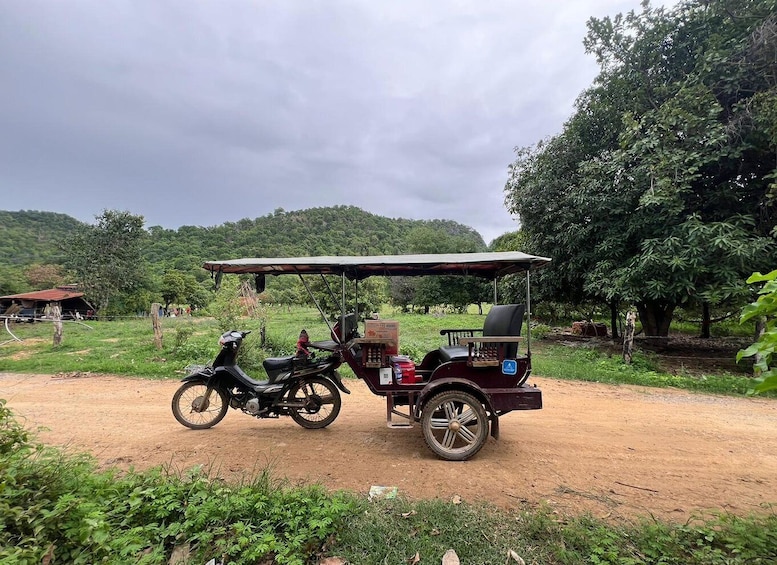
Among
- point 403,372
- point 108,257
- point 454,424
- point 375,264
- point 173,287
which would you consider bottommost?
point 454,424

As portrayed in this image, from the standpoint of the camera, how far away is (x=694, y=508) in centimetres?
324

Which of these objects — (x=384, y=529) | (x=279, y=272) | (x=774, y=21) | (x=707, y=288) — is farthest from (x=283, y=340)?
(x=774, y=21)

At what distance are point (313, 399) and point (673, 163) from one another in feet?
29.8

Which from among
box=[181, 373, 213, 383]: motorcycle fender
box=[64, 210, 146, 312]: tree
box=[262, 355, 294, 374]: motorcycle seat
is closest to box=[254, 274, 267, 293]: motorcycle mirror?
box=[262, 355, 294, 374]: motorcycle seat

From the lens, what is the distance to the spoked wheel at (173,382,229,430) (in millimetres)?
5113

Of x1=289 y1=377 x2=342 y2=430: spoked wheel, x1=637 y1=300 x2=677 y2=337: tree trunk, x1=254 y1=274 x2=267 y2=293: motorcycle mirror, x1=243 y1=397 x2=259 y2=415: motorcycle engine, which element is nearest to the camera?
x1=243 y1=397 x2=259 y2=415: motorcycle engine

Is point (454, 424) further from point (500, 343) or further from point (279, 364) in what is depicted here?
point (279, 364)

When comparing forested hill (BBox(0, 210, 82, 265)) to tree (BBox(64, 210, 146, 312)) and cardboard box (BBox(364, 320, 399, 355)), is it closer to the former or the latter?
tree (BBox(64, 210, 146, 312))

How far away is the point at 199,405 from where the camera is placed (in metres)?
5.11

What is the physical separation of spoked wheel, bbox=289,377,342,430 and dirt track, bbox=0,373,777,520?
6.8 inches

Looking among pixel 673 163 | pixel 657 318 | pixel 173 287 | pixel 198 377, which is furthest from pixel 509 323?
pixel 173 287

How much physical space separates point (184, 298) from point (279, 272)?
3516 cm

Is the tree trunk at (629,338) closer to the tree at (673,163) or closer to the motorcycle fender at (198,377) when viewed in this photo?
the tree at (673,163)

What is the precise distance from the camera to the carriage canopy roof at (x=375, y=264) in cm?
446
